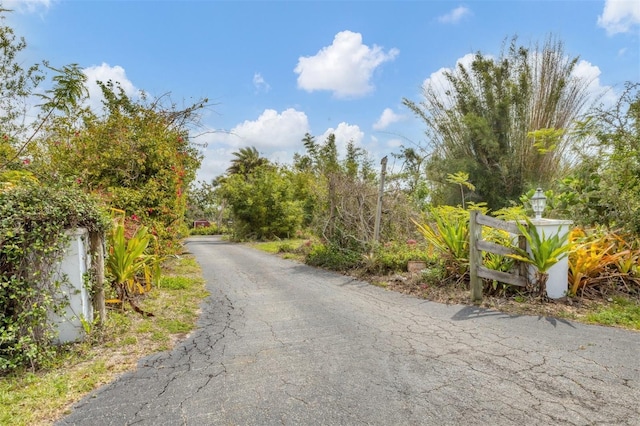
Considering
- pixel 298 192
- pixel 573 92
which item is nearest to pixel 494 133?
pixel 573 92

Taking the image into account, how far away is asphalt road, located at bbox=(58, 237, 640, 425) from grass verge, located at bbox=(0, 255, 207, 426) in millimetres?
166

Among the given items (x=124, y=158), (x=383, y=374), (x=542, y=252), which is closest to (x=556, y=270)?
(x=542, y=252)

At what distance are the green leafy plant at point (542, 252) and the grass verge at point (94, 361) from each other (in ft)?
14.6

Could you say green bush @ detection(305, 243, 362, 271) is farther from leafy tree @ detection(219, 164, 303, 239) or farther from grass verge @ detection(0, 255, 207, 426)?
leafy tree @ detection(219, 164, 303, 239)

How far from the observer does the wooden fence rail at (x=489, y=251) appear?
4.83 m

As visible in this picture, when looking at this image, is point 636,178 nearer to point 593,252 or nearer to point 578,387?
point 593,252

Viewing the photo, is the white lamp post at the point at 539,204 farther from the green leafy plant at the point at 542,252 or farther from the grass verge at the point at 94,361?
the grass verge at the point at 94,361

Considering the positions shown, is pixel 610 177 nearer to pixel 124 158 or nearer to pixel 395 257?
pixel 395 257

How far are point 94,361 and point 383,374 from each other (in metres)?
2.53

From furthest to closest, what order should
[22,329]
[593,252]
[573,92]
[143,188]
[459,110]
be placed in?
1. [459,110]
2. [573,92]
3. [143,188]
4. [593,252]
5. [22,329]

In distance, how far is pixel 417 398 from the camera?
2.40 m

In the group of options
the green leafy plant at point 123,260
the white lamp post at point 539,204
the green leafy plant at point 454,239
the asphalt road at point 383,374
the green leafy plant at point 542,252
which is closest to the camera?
the asphalt road at point 383,374

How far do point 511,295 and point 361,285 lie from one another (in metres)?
2.53

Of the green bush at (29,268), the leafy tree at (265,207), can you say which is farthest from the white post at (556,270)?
the leafy tree at (265,207)
